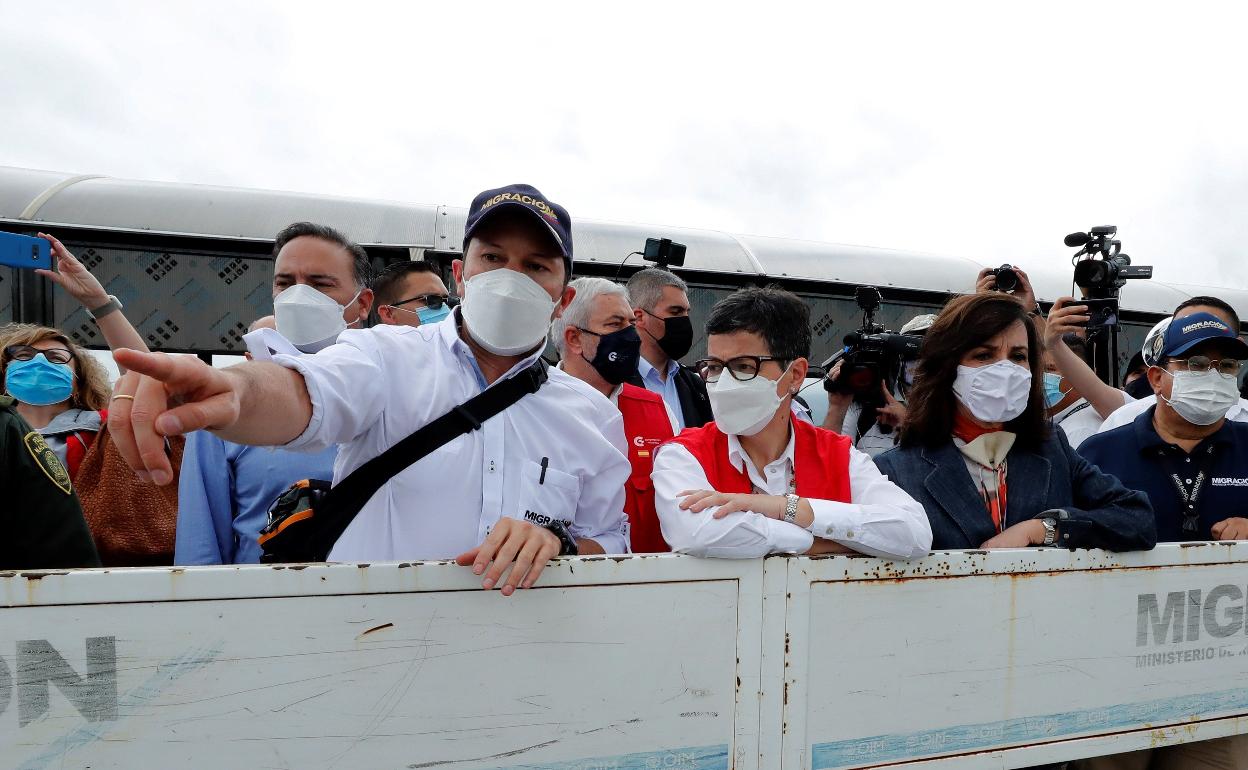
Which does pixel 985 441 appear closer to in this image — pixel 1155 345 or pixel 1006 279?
pixel 1155 345

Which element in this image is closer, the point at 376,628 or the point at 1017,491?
the point at 376,628

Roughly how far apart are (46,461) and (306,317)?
0.77m

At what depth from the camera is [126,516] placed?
2.48 meters

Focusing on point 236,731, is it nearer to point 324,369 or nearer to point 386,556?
point 386,556

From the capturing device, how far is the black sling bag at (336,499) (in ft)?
4.84

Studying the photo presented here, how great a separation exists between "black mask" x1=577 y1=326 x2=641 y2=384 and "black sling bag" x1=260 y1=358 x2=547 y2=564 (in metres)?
1.16

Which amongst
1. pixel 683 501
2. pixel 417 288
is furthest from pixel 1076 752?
pixel 417 288

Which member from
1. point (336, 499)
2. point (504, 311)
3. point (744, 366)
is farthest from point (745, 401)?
point (336, 499)

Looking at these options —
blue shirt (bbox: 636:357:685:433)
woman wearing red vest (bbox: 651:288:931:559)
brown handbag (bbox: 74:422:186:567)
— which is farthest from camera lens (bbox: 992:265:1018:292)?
brown handbag (bbox: 74:422:186:567)

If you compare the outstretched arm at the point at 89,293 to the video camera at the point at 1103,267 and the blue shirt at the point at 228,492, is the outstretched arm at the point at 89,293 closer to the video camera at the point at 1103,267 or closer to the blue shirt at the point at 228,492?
the blue shirt at the point at 228,492

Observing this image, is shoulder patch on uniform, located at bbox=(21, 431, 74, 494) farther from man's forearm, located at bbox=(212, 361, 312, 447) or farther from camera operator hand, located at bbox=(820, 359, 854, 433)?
camera operator hand, located at bbox=(820, 359, 854, 433)

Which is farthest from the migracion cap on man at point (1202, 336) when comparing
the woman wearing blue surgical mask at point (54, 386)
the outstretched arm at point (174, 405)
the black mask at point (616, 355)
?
the woman wearing blue surgical mask at point (54, 386)

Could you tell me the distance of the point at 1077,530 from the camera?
6.10 ft

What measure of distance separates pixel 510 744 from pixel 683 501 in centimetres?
57
